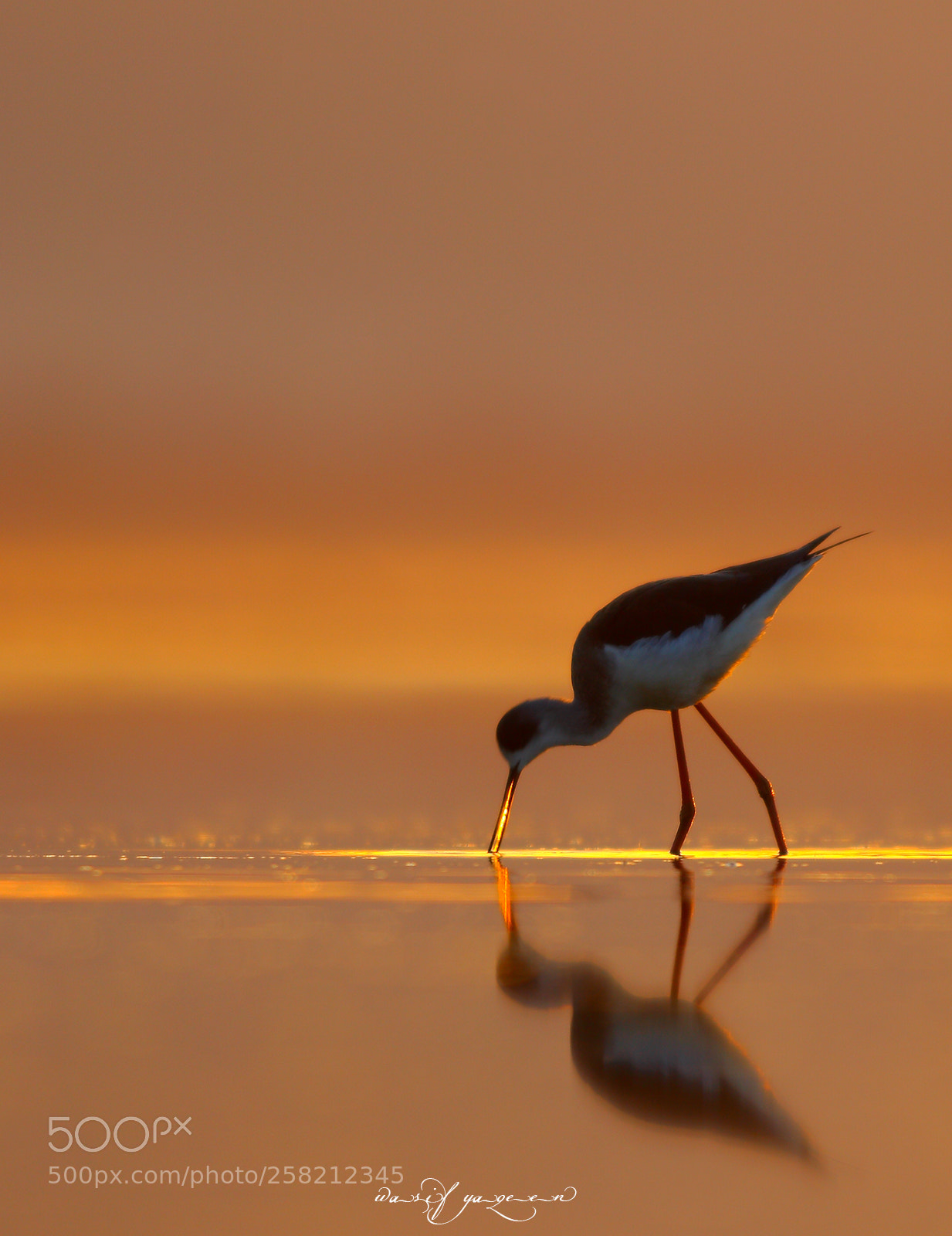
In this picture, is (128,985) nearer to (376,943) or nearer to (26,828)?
(376,943)

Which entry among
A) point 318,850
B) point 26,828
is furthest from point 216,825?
point 318,850

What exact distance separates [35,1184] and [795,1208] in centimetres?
120

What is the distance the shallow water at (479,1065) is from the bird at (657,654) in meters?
3.41

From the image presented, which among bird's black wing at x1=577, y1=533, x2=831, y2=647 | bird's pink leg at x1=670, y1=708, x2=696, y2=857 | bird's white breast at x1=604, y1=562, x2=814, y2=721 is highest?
bird's black wing at x1=577, y1=533, x2=831, y2=647

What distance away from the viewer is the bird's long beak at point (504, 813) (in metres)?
7.61

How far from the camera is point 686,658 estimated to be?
25.1 ft

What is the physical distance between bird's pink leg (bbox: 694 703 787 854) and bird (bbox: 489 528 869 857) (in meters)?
0.02

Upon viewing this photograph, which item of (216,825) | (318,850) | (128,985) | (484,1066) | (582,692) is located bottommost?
(216,825)

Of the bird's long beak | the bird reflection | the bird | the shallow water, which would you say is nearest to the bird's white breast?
the bird

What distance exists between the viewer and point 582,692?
26.4ft

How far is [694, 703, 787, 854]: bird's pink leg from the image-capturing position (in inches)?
322
